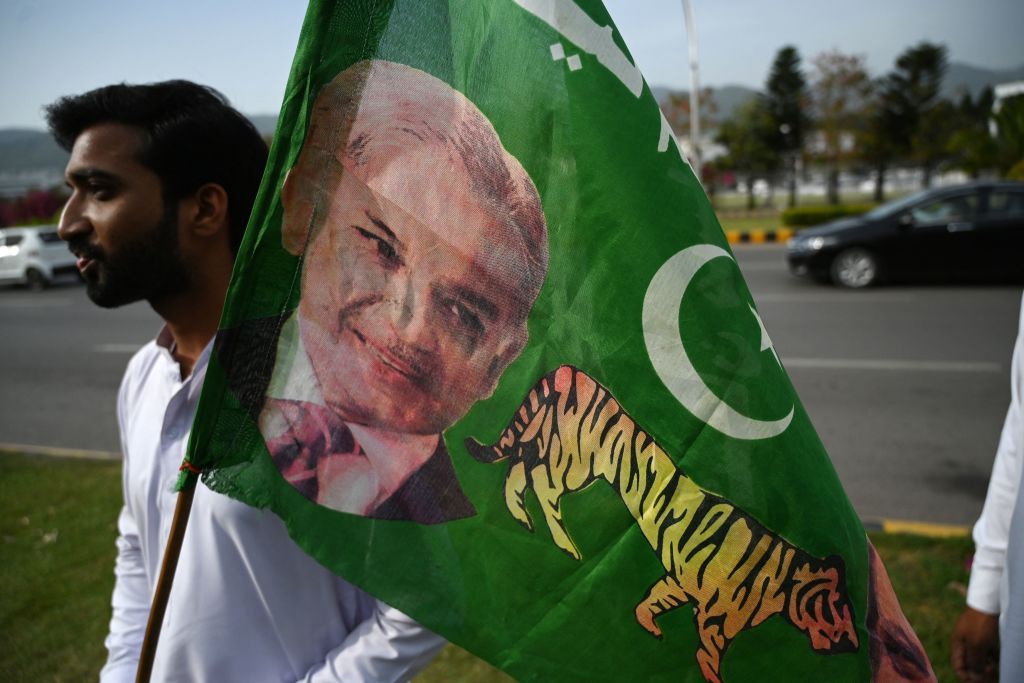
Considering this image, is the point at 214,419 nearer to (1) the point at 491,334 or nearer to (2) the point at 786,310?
(1) the point at 491,334

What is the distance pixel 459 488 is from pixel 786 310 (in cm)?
909

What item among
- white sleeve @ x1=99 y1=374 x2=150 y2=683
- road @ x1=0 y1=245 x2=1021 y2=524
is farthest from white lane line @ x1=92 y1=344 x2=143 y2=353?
white sleeve @ x1=99 y1=374 x2=150 y2=683

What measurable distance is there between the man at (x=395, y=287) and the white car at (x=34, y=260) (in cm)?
1892

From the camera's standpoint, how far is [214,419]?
118cm

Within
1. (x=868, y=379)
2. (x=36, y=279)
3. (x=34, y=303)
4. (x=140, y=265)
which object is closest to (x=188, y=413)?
(x=140, y=265)

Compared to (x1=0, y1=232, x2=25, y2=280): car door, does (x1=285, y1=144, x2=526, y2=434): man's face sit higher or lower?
higher

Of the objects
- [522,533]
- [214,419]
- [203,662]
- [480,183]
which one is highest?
[480,183]

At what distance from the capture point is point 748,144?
149 ft

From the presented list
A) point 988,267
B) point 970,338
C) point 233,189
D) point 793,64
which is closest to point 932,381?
point 970,338

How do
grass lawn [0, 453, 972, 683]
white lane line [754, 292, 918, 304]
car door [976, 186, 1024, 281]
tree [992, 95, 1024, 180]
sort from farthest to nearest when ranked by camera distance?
1. tree [992, 95, 1024, 180]
2. car door [976, 186, 1024, 281]
3. white lane line [754, 292, 918, 304]
4. grass lawn [0, 453, 972, 683]

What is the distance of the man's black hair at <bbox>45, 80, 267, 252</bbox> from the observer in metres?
1.52

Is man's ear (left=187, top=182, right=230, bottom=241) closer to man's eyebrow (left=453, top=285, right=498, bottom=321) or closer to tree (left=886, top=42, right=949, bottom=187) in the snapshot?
man's eyebrow (left=453, top=285, right=498, bottom=321)

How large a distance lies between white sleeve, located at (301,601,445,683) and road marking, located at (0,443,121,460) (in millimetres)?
4630

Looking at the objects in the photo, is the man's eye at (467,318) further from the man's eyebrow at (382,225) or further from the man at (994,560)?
the man at (994,560)
